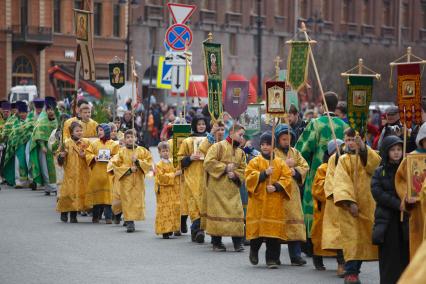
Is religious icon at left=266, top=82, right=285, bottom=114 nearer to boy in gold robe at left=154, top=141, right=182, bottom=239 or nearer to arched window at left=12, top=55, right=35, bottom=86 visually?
boy in gold robe at left=154, top=141, right=182, bottom=239

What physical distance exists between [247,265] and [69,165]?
6.30m

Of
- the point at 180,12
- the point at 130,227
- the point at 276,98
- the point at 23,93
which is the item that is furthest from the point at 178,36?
the point at 23,93

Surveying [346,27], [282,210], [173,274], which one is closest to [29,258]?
[173,274]

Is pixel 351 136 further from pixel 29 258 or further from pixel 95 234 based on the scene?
pixel 95 234

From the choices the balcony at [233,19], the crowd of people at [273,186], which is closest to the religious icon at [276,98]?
the crowd of people at [273,186]

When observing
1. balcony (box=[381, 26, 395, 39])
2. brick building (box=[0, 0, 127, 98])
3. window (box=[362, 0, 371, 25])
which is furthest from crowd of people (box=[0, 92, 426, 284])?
balcony (box=[381, 26, 395, 39])

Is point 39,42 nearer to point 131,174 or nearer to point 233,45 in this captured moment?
point 233,45

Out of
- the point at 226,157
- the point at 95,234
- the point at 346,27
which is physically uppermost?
the point at 346,27

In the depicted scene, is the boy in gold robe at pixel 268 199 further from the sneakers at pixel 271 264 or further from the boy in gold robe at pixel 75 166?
the boy in gold robe at pixel 75 166

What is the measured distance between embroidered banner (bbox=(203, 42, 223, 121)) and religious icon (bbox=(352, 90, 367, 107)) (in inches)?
147

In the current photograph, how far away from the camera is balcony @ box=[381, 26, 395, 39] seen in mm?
85062

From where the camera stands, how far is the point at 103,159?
1845 centimetres

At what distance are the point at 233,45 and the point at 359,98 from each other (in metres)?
60.5

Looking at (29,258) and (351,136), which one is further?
(29,258)
